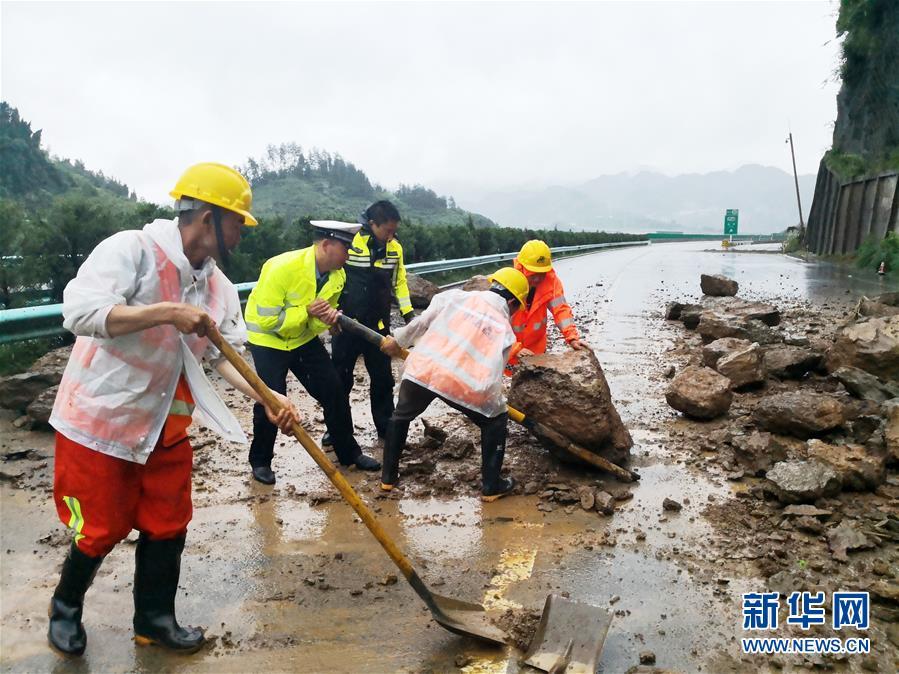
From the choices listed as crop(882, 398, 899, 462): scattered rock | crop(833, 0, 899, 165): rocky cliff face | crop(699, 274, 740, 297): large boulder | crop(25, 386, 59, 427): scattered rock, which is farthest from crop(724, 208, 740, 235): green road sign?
crop(25, 386, 59, 427): scattered rock

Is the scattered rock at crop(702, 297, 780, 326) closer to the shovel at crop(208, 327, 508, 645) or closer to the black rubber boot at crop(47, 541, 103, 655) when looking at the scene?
the shovel at crop(208, 327, 508, 645)

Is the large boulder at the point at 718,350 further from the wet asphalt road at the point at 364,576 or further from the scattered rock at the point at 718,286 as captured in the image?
the scattered rock at the point at 718,286

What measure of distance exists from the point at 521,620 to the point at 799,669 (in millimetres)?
1132

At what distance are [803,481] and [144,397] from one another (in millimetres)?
3654

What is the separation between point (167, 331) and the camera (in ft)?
8.60

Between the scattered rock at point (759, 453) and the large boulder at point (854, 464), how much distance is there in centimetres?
21

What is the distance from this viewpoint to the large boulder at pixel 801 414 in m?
4.85

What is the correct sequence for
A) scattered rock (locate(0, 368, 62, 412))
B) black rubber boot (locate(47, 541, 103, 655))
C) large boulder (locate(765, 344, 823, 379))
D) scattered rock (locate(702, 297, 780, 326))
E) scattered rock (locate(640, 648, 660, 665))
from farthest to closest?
scattered rock (locate(702, 297, 780, 326)) < large boulder (locate(765, 344, 823, 379)) < scattered rock (locate(0, 368, 62, 412)) < scattered rock (locate(640, 648, 660, 665)) < black rubber boot (locate(47, 541, 103, 655))

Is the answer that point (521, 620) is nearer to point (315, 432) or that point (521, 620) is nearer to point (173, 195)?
point (173, 195)

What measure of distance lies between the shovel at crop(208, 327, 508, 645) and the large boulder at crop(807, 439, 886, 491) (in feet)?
8.42

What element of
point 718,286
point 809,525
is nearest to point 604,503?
point 809,525

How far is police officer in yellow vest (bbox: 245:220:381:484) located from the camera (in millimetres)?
4398

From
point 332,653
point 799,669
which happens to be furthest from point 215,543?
point 799,669

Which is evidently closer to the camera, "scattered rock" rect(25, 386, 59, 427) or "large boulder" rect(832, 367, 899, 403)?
"scattered rock" rect(25, 386, 59, 427)
